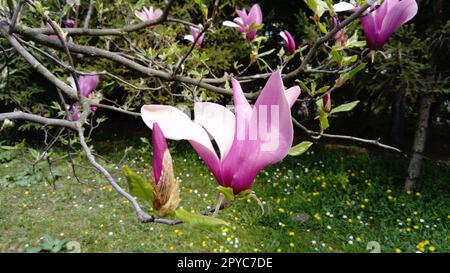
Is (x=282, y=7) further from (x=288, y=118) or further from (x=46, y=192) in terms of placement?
(x=288, y=118)

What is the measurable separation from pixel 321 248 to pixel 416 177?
1.77 m

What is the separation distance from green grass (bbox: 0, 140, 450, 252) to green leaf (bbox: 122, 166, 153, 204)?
2174mm

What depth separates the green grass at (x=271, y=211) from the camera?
330 cm

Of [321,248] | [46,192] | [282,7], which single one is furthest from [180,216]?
[282,7]

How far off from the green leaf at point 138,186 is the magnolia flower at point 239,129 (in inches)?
2.2

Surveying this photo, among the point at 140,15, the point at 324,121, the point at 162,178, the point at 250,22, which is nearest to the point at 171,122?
the point at 162,178

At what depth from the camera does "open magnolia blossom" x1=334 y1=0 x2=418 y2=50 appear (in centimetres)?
75

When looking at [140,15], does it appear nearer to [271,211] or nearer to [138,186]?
[138,186]

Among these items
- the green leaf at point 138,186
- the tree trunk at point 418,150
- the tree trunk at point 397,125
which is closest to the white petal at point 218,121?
the green leaf at point 138,186

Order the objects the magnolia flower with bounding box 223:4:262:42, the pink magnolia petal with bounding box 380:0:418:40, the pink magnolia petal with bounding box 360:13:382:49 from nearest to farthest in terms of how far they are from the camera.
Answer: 1. the pink magnolia petal with bounding box 380:0:418:40
2. the pink magnolia petal with bounding box 360:13:382:49
3. the magnolia flower with bounding box 223:4:262:42

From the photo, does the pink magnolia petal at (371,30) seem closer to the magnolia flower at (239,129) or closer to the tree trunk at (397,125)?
the magnolia flower at (239,129)

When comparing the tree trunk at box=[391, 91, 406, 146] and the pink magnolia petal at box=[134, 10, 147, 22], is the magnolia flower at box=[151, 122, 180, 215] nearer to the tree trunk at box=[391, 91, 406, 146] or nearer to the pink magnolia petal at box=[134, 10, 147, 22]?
the pink magnolia petal at box=[134, 10, 147, 22]

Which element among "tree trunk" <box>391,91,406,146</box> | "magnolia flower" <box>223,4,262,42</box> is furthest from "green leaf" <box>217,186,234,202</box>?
"tree trunk" <box>391,91,406,146</box>

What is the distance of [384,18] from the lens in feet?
2.66
